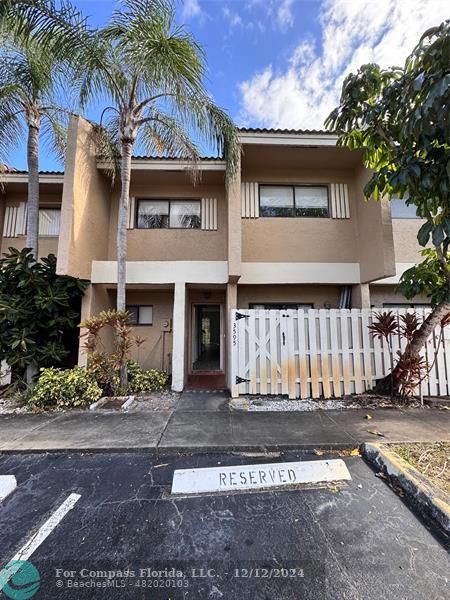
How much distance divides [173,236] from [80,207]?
2.62 metres

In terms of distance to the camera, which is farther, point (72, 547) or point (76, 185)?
point (76, 185)

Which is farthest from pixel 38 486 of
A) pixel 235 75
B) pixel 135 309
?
pixel 235 75

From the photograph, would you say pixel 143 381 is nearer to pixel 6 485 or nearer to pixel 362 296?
pixel 6 485

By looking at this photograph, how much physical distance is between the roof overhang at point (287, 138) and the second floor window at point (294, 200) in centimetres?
134

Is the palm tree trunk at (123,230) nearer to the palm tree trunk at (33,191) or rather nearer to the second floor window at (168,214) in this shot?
the second floor window at (168,214)

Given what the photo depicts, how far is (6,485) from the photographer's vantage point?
128 inches

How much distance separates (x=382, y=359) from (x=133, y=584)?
20.8ft

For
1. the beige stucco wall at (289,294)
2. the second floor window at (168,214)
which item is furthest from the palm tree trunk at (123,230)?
the beige stucco wall at (289,294)

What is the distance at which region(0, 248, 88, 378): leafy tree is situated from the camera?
6.45m

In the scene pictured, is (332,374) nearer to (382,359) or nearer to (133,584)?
(382,359)

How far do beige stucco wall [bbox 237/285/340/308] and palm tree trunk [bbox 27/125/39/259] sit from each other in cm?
576

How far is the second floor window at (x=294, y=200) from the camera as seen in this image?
8523 mm

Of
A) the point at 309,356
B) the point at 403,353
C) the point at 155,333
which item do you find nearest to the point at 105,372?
the point at 155,333

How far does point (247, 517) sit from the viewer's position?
8.93ft
